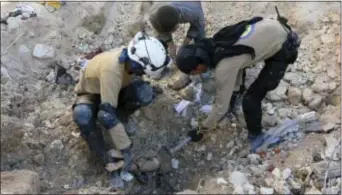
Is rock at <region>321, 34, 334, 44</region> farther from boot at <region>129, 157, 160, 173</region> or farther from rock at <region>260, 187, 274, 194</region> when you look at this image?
boot at <region>129, 157, 160, 173</region>

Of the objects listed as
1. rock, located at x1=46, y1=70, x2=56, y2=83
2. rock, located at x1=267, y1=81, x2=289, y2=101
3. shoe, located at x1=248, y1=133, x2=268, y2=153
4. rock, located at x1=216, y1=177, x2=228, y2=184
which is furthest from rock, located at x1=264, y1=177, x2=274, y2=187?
rock, located at x1=46, y1=70, x2=56, y2=83

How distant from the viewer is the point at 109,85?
5.43 metres

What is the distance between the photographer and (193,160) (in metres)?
6.32

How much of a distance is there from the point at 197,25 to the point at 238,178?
1.77 meters

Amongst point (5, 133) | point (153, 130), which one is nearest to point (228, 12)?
point (153, 130)

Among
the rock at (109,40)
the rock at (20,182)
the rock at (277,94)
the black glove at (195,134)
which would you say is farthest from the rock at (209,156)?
the rock at (109,40)

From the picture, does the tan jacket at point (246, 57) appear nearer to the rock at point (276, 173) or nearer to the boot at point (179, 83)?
the rock at point (276, 173)

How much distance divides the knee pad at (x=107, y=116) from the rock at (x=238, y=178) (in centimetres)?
124

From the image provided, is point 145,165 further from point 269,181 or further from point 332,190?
point 332,190

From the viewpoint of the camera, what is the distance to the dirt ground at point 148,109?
5.82m

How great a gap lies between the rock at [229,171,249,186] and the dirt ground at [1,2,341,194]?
3cm

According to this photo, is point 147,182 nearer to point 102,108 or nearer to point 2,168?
point 102,108

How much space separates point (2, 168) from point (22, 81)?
1.16 m

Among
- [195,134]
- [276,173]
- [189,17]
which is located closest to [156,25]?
[189,17]
